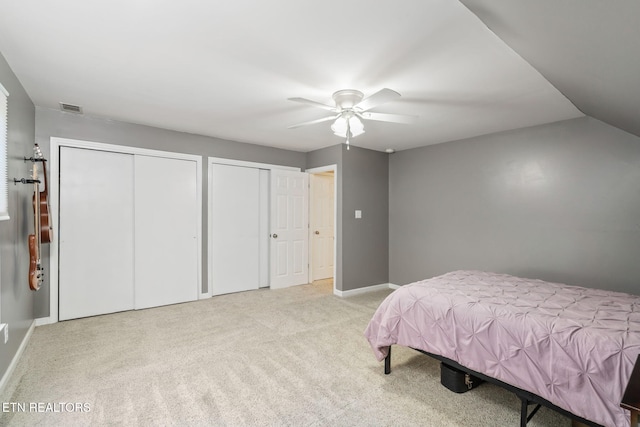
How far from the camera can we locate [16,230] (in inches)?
103

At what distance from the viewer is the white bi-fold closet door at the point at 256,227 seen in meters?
4.68

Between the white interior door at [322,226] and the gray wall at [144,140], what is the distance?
0.64 metres

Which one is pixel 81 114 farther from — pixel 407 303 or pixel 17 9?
pixel 407 303

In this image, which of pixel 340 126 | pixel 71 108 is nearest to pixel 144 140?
pixel 71 108

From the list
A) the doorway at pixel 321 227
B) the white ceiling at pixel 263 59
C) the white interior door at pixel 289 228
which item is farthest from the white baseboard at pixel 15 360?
the doorway at pixel 321 227

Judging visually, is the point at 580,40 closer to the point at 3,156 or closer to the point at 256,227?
the point at 3,156

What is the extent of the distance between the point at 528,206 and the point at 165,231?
15.5 feet

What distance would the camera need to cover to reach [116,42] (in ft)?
6.68

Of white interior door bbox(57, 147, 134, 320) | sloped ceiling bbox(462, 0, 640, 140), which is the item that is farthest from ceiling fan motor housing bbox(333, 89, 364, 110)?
white interior door bbox(57, 147, 134, 320)

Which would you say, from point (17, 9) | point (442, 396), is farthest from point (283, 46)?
point (442, 396)

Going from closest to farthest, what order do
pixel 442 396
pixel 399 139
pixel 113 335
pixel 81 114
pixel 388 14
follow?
pixel 388 14, pixel 442 396, pixel 113 335, pixel 81 114, pixel 399 139

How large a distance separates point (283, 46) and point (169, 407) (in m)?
2.53

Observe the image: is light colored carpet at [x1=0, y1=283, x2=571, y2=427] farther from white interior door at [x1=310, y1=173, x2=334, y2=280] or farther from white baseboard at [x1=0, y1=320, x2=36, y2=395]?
white interior door at [x1=310, y1=173, x2=334, y2=280]
